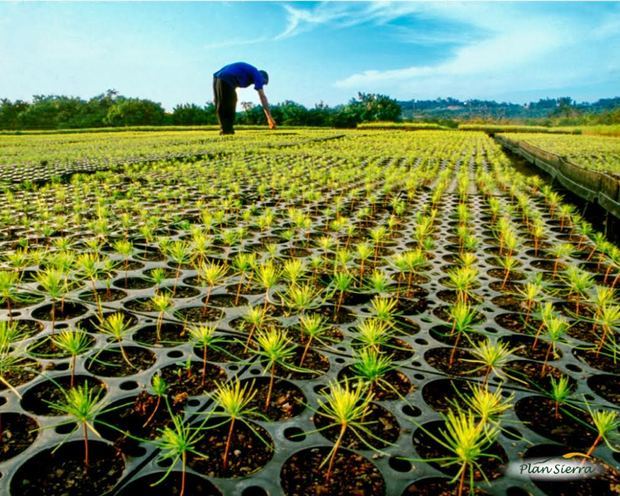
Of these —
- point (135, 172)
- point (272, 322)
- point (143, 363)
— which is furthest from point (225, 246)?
point (135, 172)

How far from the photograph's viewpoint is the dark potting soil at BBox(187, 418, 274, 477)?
33.6 inches

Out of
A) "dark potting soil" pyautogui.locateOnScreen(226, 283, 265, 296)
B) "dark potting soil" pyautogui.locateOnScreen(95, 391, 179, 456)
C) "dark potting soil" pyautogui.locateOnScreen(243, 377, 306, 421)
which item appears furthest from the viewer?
"dark potting soil" pyautogui.locateOnScreen(226, 283, 265, 296)

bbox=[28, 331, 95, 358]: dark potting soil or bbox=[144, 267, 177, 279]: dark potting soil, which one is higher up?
bbox=[144, 267, 177, 279]: dark potting soil

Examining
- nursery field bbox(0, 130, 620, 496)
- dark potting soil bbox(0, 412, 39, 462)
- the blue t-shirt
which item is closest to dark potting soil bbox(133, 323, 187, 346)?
nursery field bbox(0, 130, 620, 496)

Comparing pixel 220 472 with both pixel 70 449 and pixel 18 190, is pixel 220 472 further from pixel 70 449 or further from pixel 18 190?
pixel 18 190

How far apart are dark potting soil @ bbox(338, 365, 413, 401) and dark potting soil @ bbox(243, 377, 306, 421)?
13cm

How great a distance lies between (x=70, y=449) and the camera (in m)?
0.89

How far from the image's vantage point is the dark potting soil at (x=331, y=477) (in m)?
0.82

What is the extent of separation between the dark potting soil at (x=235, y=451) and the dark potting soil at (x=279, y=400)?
6 centimetres

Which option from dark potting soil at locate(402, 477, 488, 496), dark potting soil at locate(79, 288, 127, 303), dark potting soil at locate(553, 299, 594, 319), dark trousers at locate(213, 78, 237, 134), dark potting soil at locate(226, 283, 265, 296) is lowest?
dark potting soil at locate(402, 477, 488, 496)

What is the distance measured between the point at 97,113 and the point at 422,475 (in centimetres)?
5867

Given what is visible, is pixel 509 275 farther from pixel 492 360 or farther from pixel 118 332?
pixel 118 332

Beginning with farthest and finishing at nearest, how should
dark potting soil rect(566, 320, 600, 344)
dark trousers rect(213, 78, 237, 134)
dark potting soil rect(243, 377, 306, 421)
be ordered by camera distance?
dark trousers rect(213, 78, 237, 134)
dark potting soil rect(566, 320, 600, 344)
dark potting soil rect(243, 377, 306, 421)

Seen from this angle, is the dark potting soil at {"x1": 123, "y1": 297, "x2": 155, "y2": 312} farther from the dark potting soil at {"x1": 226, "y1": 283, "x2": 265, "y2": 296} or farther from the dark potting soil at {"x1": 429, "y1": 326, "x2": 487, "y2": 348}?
the dark potting soil at {"x1": 429, "y1": 326, "x2": 487, "y2": 348}
